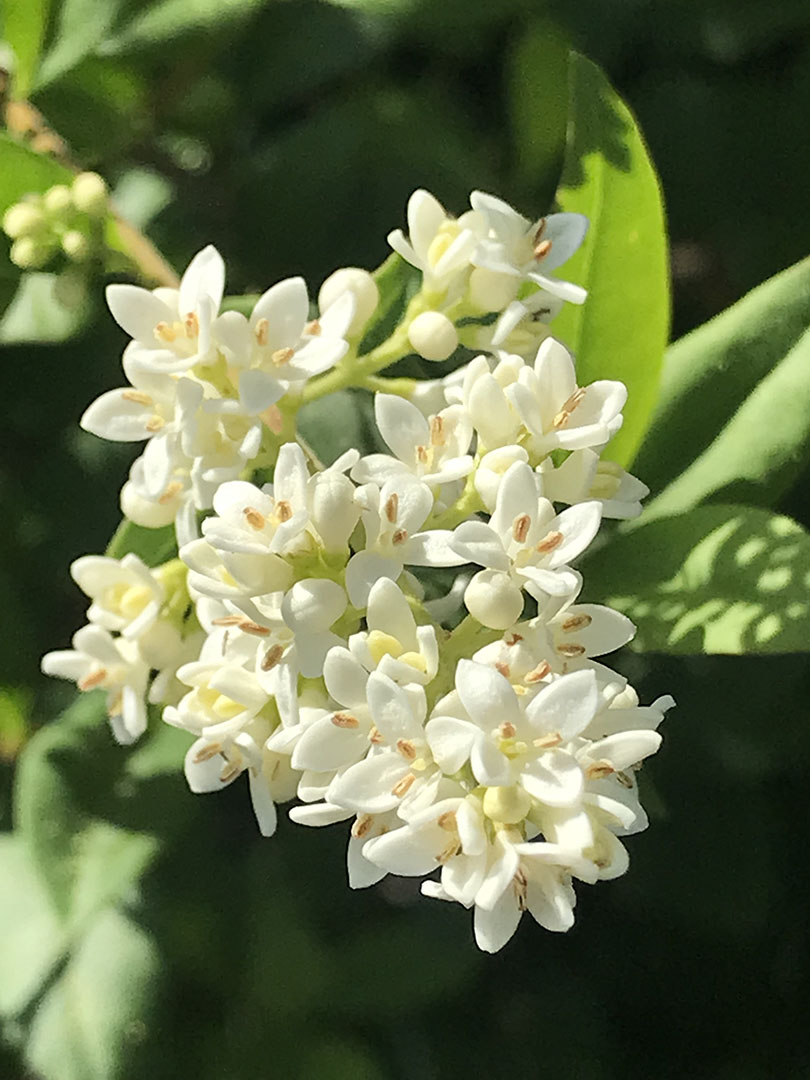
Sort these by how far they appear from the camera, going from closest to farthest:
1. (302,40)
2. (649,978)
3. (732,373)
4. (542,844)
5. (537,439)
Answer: (542,844), (537,439), (732,373), (302,40), (649,978)

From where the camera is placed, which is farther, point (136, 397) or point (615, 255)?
point (615, 255)

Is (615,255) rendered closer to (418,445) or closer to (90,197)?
(418,445)

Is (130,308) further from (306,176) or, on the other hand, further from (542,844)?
(306,176)

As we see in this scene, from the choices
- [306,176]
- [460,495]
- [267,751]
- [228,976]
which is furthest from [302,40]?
[228,976]

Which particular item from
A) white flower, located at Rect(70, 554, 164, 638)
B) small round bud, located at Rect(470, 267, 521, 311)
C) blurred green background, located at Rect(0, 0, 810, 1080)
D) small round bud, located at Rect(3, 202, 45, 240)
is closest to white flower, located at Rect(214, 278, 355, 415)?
small round bud, located at Rect(470, 267, 521, 311)

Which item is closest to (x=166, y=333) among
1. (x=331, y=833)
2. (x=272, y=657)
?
(x=272, y=657)
